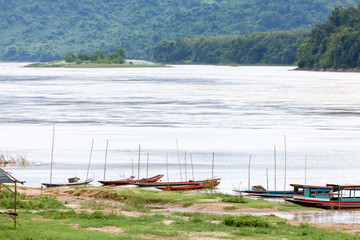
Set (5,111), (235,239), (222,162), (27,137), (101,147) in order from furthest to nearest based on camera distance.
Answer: (5,111), (27,137), (101,147), (222,162), (235,239)

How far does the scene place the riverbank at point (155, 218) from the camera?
20.2m

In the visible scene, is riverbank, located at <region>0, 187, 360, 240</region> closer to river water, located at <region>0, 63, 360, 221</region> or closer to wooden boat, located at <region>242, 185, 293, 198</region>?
wooden boat, located at <region>242, 185, 293, 198</region>

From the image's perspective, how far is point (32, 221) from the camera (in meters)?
21.5

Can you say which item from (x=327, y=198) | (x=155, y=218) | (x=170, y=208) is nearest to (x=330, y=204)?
(x=327, y=198)

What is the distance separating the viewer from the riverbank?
2017 centimetres

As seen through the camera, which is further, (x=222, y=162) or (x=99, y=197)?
(x=222, y=162)

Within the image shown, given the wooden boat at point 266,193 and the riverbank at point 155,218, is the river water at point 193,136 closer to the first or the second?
the wooden boat at point 266,193

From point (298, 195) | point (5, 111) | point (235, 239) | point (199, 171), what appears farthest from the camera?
point (5, 111)

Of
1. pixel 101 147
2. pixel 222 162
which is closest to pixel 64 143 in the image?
pixel 101 147

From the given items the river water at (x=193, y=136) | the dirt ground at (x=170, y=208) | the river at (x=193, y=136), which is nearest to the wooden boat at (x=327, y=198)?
the dirt ground at (x=170, y=208)

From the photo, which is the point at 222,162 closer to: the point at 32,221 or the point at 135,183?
the point at 135,183

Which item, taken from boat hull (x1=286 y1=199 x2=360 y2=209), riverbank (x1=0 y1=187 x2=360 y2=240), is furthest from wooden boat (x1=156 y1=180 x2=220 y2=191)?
boat hull (x1=286 y1=199 x2=360 y2=209)

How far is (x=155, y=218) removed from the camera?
23000mm

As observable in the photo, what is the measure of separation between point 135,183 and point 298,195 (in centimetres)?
855
